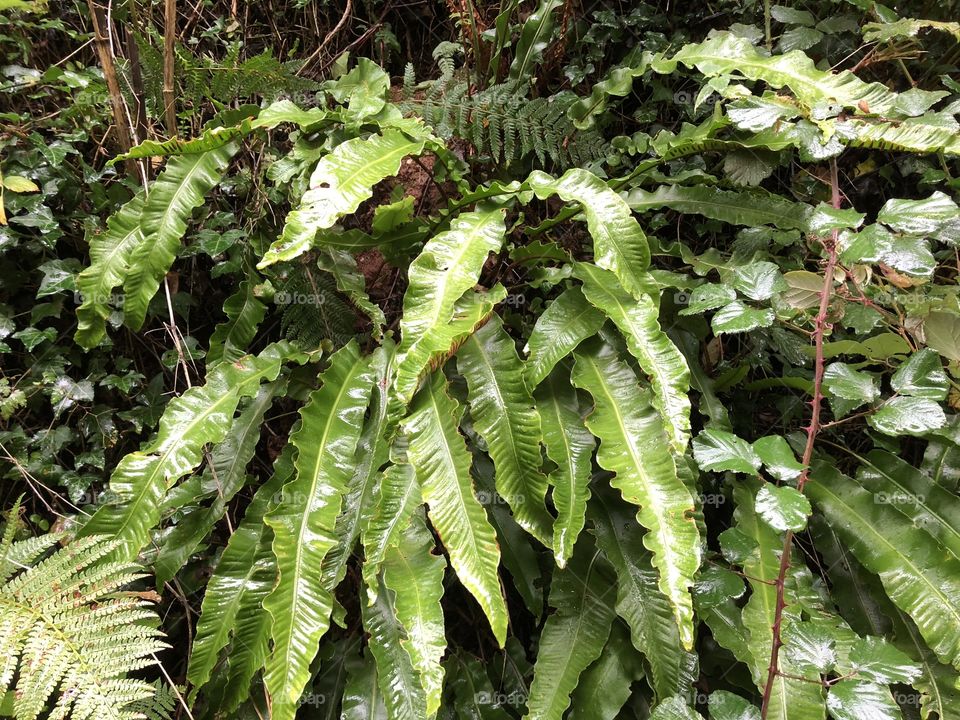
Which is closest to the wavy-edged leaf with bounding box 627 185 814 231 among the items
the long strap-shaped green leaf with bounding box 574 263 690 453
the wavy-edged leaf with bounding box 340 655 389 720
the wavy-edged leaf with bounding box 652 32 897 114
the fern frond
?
the wavy-edged leaf with bounding box 652 32 897 114

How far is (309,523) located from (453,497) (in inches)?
13.6

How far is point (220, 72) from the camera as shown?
6.28 feet

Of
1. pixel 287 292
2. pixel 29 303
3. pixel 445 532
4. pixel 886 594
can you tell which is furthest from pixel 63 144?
pixel 886 594

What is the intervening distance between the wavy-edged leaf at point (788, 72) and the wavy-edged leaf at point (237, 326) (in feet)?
4.73

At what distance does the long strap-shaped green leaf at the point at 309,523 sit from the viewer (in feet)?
4.12

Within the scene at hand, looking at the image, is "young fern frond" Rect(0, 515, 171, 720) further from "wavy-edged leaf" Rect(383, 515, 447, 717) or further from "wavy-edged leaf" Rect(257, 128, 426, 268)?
"wavy-edged leaf" Rect(257, 128, 426, 268)

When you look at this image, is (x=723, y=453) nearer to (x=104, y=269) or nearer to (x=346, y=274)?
(x=346, y=274)

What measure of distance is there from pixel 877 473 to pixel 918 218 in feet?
2.34

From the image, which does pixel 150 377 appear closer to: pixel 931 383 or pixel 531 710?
pixel 531 710

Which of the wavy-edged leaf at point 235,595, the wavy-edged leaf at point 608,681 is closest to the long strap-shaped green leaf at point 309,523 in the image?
the wavy-edged leaf at point 235,595

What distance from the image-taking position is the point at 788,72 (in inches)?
62.0

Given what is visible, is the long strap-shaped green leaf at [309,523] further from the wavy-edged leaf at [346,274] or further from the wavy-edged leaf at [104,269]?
the wavy-edged leaf at [104,269]

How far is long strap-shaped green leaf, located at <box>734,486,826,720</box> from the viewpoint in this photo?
4.20 ft

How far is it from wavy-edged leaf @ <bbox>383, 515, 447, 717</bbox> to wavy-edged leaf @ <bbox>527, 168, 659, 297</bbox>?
2.55 ft
